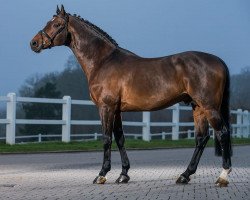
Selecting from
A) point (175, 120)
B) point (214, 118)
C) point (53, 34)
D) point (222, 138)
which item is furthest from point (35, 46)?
point (175, 120)

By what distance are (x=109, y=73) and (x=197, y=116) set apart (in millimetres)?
1645

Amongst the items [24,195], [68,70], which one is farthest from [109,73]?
[68,70]

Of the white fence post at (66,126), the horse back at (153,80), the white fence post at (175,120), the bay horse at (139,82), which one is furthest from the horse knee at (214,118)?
the white fence post at (175,120)

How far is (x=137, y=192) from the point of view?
29.4 feet

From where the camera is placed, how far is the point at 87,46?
36.7ft

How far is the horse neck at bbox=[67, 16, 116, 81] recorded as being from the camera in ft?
36.2

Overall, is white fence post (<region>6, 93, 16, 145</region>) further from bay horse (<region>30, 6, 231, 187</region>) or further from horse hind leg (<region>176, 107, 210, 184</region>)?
horse hind leg (<region>176, 107, 210, 184</region>)

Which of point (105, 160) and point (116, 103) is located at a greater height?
point (116, 103)

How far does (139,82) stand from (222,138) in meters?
1.59

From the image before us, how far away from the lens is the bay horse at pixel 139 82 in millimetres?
10109

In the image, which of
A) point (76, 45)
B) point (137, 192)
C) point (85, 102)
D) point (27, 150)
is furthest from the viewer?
point (85, 102)

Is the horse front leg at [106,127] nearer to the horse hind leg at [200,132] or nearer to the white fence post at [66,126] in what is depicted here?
the horse hind leg at [200,132]

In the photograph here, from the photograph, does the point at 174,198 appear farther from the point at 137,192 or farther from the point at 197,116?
the point at 197,116

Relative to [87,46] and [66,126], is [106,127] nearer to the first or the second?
[87,46]
